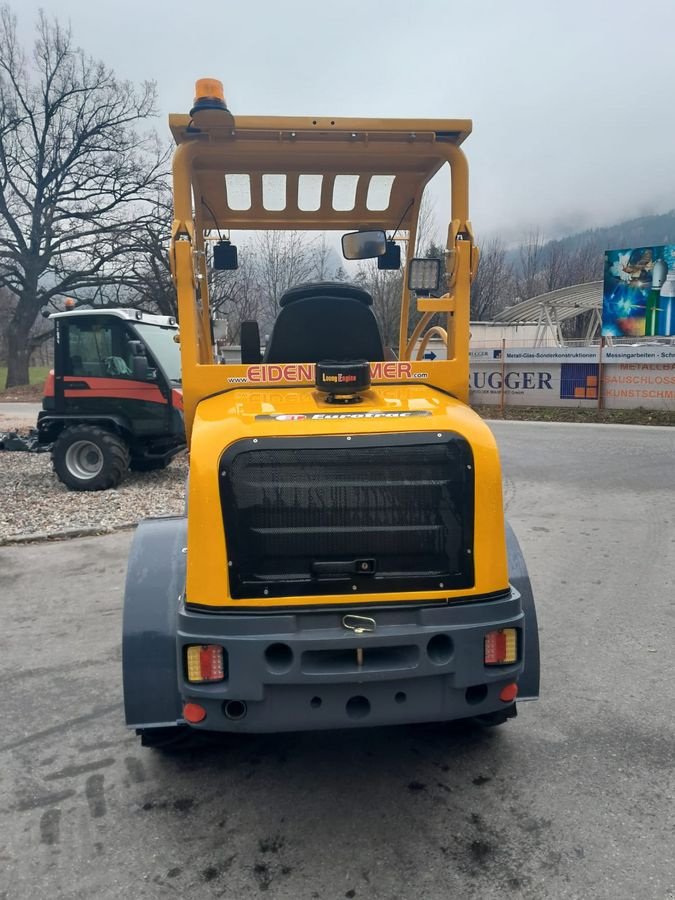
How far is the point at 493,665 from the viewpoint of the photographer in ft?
9.59

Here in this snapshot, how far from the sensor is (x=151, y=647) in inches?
129

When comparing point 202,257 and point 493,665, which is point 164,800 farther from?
point 202,257

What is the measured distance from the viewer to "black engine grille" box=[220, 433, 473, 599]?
2922 mm

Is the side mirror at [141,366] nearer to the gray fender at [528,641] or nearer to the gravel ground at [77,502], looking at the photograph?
the gravel ground at [77,502]

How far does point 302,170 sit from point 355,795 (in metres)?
3.38

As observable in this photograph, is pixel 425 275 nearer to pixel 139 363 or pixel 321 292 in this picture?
pixel 321 292

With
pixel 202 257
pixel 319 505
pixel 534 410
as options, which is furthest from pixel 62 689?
pixel 534 410

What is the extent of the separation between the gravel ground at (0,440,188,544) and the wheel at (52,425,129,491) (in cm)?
17

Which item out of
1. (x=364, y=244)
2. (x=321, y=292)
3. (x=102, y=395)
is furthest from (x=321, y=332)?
(x=102, y=395)

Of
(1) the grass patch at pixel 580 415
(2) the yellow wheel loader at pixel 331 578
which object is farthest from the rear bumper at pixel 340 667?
(1) the grass patch at pixel 580 415

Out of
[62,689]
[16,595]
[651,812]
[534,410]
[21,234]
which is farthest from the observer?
[21,234]

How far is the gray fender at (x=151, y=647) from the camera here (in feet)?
10.7

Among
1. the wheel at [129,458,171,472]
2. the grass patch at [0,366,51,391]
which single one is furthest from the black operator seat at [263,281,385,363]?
the grass patch at [0,366,51,391]

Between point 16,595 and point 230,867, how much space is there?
4021 millimetres
